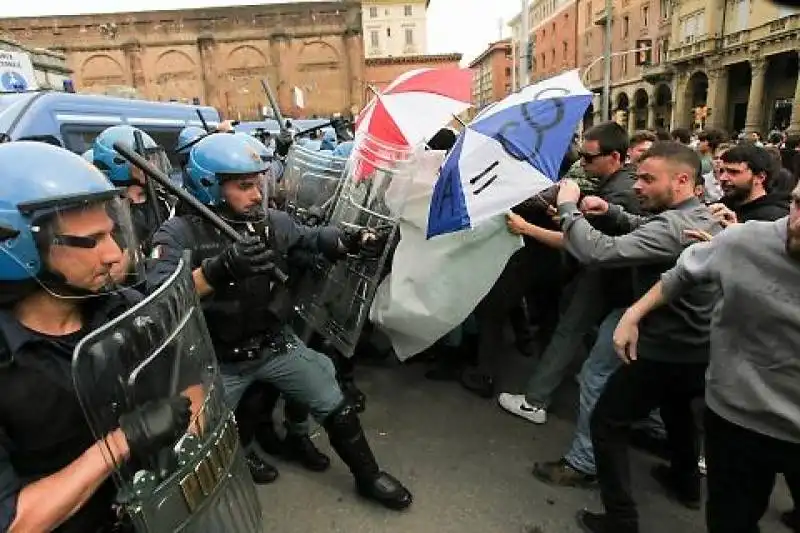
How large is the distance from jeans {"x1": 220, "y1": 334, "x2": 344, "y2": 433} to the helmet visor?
1174 millimetres

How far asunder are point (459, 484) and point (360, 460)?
1.96 ft

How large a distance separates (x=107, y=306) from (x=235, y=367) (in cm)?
110

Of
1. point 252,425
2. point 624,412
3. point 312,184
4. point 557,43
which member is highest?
point 557,43

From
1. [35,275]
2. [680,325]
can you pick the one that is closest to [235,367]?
[35,275]

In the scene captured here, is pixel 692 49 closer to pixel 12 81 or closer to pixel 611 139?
pixel 12 81

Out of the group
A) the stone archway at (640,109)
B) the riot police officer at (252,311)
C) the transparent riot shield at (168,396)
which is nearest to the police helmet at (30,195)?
the transparent riot shield at (168,396)

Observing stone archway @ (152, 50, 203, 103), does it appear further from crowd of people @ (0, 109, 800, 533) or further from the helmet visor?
the helmet visor

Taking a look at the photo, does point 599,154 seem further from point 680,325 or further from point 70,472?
point 70,472

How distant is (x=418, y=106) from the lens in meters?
3.10

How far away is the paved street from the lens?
271 cm

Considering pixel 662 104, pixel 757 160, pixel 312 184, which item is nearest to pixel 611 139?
pixel 757 160

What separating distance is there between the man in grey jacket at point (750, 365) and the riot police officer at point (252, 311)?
148cm

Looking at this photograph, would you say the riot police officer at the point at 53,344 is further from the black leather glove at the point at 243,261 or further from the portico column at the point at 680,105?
the portico column at the point at 680,105

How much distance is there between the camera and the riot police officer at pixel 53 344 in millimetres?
1213
